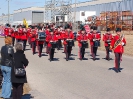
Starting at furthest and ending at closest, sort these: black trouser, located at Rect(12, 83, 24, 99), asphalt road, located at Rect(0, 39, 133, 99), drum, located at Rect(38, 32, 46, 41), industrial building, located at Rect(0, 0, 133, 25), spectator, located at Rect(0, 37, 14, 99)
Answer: industrial building, located at Rect(0, 0, 133, 25)
drum, located at Rect(38, 32, 46, 41)
asphalt road, located at Rect(0, 39, 133, 99)
spectator, located at Rect(0, 37, 14, 99)
black trouser, located at Rect(12, 83, 24, 99)

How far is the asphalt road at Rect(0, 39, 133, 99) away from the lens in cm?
938

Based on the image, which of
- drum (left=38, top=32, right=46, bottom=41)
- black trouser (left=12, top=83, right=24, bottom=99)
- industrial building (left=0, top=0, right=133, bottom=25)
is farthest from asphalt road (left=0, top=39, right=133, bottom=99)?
industrial building (left=0, top=0, right=133, bottom=25)

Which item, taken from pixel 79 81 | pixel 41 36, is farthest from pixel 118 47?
pixel 41 36

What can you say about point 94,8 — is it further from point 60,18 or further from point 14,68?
point 14,68

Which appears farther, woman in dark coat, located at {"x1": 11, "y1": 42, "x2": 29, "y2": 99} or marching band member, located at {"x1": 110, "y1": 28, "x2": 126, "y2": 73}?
marching band member, located at {"x1": 110, "y1": 28, "x2": 126, "y2": 73}

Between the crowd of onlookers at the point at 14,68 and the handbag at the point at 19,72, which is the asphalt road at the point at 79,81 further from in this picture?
the handbag at the point at 19,72

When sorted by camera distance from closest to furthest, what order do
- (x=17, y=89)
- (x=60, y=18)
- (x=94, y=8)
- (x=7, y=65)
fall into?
(x=17, y=89) → (x=7, y=65) → (x=60, y=18) → (x=94, y=8)

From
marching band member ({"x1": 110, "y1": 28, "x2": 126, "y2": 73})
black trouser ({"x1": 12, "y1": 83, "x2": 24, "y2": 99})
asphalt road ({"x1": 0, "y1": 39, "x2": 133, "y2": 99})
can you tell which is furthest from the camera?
marching band member ({"x1": 110, "y1": 28, "x2": 126, "y2": 73})

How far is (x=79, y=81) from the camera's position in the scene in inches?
452

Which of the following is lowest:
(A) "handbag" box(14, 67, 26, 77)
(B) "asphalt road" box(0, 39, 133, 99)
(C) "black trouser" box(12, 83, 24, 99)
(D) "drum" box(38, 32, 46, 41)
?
(B) "asphalt road" box(0, 39, 133, 99)

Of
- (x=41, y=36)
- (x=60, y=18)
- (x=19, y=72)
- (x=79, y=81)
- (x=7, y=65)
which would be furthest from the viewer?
(x=60, y=18)

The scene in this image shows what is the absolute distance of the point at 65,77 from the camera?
1230 cm

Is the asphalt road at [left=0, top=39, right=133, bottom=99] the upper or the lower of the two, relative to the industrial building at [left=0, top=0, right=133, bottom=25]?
lower

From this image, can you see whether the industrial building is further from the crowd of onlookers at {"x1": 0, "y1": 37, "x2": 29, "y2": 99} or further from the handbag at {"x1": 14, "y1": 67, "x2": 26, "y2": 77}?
the handbag at {"x1": 14, "y1": 67, "x2": 26, "y2": 77}
